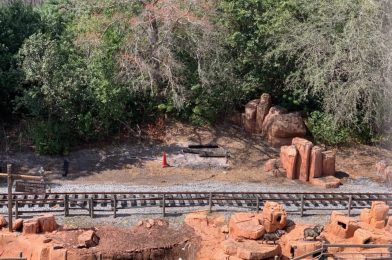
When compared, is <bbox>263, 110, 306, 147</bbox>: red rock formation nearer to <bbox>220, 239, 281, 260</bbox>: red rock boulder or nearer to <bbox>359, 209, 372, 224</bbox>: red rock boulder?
<bbox>359, 209, 372, 224</bbox>: red rock boulder

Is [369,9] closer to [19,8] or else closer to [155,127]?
[155,127]

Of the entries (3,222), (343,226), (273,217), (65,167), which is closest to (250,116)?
(65,167)

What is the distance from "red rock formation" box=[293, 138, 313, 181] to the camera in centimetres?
2527

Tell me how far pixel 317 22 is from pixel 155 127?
9.36 meters

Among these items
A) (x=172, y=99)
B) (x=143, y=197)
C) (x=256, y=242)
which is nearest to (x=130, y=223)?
(x=143, y=197)

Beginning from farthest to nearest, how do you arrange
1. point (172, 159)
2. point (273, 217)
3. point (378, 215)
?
point (172, 159) → point (378, 215) → point (273, 217)

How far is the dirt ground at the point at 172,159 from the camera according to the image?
25.1 m

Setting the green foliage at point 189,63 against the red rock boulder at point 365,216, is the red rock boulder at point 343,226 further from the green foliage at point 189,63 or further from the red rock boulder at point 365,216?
the green foliage at point 189,63

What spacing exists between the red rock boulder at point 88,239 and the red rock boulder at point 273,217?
5.54 m

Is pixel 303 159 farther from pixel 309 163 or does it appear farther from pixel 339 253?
pixel 339 253

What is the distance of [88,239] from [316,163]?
11137 mm

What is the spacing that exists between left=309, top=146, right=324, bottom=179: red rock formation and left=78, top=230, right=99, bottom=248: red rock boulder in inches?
414

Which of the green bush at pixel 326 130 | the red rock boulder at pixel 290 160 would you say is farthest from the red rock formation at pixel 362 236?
the green bush at pixel 326 130

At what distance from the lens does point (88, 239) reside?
18359 mm
